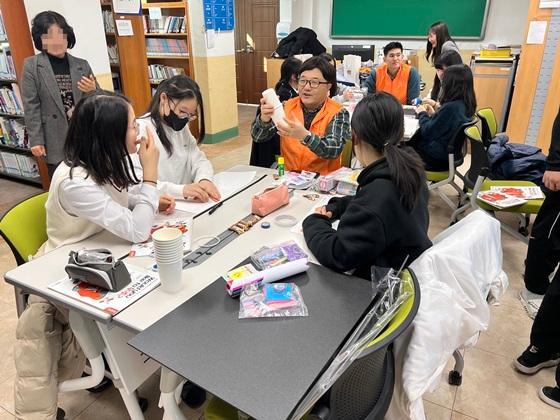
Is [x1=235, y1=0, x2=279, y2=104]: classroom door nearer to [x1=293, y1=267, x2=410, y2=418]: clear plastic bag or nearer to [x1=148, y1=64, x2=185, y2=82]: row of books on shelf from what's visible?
[x1=148, y1=64, x2=185, y2=82]: row of books on shelf

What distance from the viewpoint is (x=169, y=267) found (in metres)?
1.15

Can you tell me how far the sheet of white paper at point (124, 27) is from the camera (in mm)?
4199

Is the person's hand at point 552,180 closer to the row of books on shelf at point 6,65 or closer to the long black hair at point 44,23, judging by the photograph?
the long black hair at point 44,23

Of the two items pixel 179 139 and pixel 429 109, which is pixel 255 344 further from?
pixel 429 109

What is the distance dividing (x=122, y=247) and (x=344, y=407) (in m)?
0.89

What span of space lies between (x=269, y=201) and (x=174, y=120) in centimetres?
67

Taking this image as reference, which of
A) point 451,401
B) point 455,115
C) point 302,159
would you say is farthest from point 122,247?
point 455,115

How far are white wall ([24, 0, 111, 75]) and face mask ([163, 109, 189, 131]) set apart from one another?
1892mm

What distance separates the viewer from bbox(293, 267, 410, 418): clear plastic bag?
2.81 feet

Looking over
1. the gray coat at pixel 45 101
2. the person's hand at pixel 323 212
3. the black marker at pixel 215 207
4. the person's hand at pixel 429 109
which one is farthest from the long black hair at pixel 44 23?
the person's hand at pixel 429 109

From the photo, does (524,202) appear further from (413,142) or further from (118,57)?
(118,57)

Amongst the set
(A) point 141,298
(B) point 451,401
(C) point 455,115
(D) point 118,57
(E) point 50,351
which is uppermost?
(D) point 118,57

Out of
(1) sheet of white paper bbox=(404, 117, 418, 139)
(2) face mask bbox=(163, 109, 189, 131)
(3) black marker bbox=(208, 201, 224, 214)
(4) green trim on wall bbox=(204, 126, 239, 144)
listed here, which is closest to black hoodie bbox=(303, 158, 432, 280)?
(3) black marker bbox=(208, 201, 224, 214)

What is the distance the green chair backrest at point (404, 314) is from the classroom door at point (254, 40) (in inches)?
272
